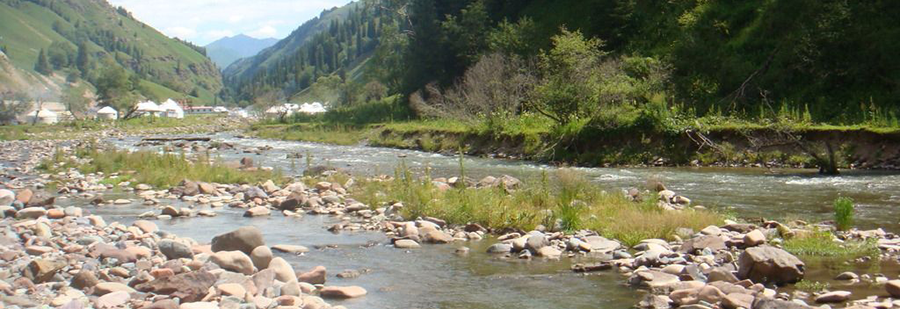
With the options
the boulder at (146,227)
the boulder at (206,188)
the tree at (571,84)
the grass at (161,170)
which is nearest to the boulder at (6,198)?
the boulder at (206,188)

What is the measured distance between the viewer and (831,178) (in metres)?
23.1

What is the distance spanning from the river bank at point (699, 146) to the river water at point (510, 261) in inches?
71.8

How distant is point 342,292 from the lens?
970 centimetres

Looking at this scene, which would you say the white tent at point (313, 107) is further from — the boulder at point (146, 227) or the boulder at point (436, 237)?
the boulder at point (436, 237)

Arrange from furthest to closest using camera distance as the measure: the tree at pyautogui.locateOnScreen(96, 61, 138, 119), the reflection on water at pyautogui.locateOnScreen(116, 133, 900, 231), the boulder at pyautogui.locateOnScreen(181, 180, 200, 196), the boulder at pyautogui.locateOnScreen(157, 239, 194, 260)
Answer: the tree at pyautogui.locateOnScreen(96, 61, 138, 119)
the boulder at pyautogui.locateOnScreen(181, 180, 200, 196)
the reflection on water at pyautogui.locateOnScreen(116, 133, 900, 231)
the boulder at pyautogui.locateOnScreen(157, 239, 194, 260)

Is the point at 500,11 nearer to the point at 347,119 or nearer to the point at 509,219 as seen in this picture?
the point at 347,119

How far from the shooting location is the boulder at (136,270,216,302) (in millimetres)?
8773

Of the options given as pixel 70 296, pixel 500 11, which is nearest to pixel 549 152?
pixel 70 296

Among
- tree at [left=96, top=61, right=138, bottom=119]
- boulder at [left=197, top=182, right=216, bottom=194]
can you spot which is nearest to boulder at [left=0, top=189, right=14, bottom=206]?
boulder at [left=197, top=182, right=216, bottom=194]

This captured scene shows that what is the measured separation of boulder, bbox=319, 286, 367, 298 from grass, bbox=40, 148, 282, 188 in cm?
1395

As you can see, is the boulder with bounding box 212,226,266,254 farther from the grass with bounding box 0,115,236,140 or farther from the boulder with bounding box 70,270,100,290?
the grass with bounding box 0,115,236,140

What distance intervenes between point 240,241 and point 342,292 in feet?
8.63

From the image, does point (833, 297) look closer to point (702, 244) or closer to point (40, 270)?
point (702, 244)

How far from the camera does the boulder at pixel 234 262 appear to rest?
10.5 m
